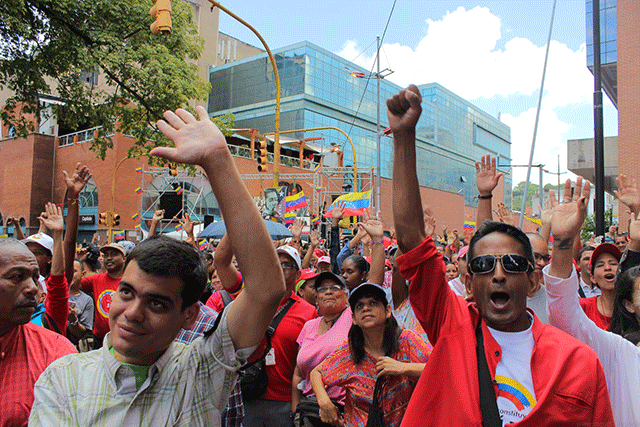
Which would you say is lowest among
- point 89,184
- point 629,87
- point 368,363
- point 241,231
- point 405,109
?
point 368,363

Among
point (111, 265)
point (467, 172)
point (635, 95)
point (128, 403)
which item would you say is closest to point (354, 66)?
point (467, 172)

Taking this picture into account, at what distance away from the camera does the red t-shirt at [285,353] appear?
3.92 m

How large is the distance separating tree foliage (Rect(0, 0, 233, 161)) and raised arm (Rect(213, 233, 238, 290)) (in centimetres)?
773

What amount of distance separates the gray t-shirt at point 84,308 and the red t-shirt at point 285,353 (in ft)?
7.91

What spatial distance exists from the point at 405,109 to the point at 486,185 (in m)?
1.57

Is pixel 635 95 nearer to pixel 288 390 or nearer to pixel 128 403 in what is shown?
pixel 288 390

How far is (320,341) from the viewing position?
3.84m

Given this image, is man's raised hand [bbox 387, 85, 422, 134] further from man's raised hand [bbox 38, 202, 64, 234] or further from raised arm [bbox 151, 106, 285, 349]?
man's raised hand [bbox 38, 202, 64, 234]

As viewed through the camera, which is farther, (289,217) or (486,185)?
(289,217)

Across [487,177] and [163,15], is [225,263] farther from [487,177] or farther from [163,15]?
[163,15]

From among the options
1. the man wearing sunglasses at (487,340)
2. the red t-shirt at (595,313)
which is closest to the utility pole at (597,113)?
the red t-shirt at (595,313)

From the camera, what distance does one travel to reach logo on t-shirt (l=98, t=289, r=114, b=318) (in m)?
5.02

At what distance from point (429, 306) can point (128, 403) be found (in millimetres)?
1177

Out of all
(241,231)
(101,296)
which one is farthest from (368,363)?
(101,296)
